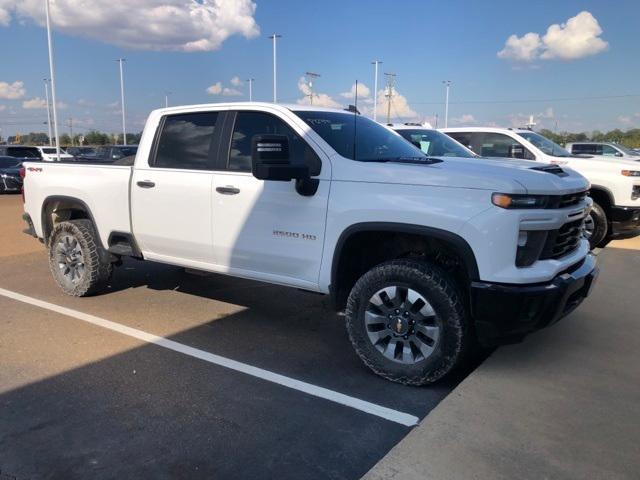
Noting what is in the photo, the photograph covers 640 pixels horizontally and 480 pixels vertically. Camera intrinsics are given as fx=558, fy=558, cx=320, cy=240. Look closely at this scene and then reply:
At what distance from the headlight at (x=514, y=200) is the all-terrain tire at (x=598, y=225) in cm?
623

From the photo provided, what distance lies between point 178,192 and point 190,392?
6.24ft

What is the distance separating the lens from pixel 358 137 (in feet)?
15.4

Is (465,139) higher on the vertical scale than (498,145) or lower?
higher

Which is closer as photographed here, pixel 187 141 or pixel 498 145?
pixel 187 141

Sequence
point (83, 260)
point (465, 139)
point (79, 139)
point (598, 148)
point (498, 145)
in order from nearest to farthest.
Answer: point (83, 260)
point (498, 145)
point (465, 139)
point (598, 148)
point (79, 139)

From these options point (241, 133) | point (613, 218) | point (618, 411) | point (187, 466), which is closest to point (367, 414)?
point (187, 466)

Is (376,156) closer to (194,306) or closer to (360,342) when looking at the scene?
(360,342)

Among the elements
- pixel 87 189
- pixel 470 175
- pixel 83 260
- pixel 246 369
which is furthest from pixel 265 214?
pixel 83 260

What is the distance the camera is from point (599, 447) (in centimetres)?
307

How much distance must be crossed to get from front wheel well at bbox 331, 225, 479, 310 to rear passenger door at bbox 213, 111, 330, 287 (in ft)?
0.68

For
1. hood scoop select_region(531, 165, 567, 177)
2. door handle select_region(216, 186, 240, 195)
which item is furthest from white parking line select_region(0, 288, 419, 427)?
hood scoop select_region(531, 165, 567, 177)

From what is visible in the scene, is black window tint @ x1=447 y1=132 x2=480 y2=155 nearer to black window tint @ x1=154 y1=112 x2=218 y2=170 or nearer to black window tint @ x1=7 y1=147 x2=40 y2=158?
black window tint @ x1=154 y1=112 x2=218 y2=170

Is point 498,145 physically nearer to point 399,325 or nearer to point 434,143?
point 434,143

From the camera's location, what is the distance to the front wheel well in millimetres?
3633
